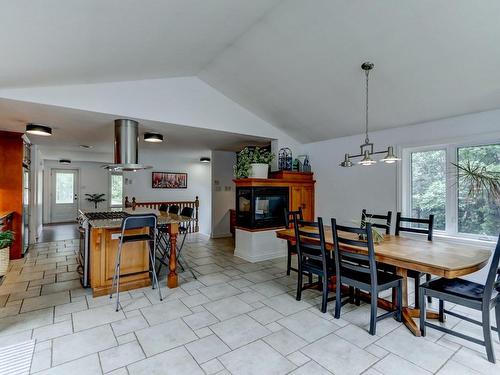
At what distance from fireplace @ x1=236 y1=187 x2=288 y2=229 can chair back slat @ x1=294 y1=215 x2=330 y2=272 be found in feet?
6.19

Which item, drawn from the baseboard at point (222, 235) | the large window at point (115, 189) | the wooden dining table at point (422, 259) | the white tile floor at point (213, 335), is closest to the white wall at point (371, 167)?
the wooden dining table at point (422, 259)

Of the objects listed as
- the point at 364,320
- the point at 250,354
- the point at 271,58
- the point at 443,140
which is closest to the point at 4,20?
the point at 271,58

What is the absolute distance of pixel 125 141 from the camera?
3.99m

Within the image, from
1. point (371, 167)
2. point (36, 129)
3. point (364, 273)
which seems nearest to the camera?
point (364, 273)

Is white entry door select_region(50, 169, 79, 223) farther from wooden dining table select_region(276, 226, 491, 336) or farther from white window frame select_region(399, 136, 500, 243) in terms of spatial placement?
white window frame select_region(399, 136, 500, 243)

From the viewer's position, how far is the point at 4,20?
175cm

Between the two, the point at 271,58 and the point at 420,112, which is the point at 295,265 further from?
the point at 271,58

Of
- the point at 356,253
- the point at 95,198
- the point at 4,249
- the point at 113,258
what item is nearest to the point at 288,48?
the point at 356,253

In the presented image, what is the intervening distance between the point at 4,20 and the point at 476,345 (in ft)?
14.1

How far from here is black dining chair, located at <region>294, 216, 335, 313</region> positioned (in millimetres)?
2832

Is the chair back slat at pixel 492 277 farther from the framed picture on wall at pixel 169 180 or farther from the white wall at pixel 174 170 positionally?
the framed picture on wall at pixel 169 180

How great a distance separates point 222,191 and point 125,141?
360cm

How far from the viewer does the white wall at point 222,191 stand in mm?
7195

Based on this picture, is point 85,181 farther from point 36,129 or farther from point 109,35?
point 109,35
